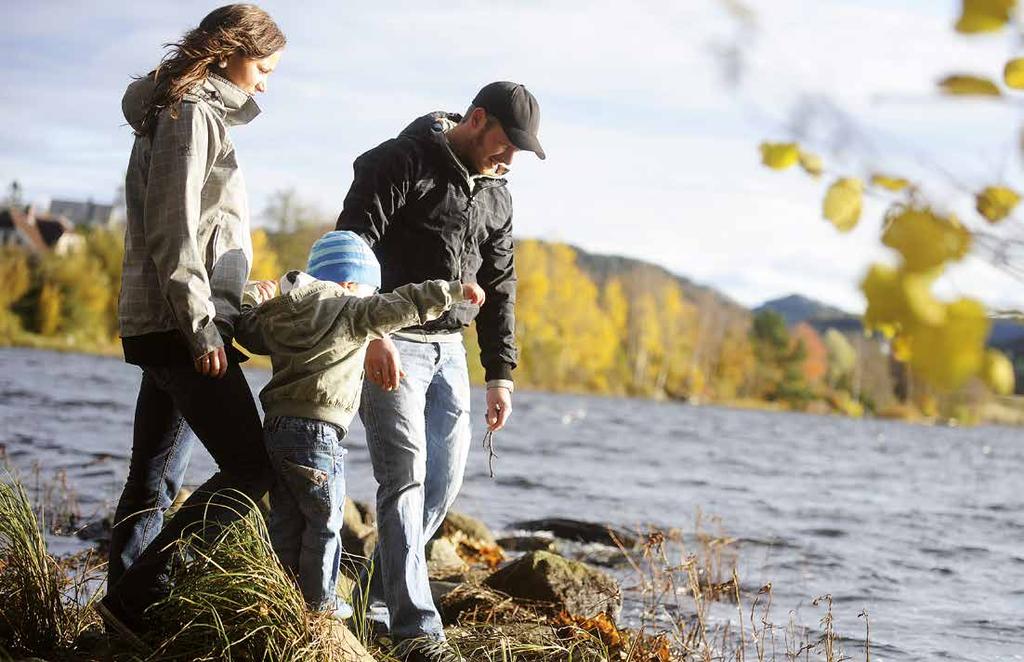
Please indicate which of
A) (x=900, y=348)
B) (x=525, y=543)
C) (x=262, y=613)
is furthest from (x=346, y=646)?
(x=525, y=543)

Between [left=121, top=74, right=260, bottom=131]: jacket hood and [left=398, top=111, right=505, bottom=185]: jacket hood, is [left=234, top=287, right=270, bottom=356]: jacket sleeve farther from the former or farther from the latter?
[left=398, top=111, right=505, bottom=185]: jacket hood

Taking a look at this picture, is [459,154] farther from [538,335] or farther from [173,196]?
[538,335]

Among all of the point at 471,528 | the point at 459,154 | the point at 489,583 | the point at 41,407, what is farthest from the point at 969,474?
the point at 459,154

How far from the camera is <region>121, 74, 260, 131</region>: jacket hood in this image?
3297mm

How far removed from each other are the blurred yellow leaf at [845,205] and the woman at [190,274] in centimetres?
218

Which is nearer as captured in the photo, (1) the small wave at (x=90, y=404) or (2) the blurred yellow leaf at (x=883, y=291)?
(2) the blurred yellow leaf at (x=883, y=291)

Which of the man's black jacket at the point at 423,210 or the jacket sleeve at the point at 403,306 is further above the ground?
the man's black jacket at the point at 423,210

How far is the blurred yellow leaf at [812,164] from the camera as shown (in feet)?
4.51

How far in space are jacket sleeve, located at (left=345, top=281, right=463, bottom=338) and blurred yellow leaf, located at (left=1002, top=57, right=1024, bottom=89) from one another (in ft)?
7.28

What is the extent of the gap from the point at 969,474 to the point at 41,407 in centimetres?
2172

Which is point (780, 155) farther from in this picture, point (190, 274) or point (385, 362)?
point (385, 362)

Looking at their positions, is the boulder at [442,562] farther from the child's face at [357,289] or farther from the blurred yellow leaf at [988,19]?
the blurred yellow leaf at [988,19]

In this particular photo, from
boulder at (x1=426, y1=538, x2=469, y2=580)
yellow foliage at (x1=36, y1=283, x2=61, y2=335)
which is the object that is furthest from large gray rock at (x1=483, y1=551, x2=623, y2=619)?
yellow foliage at (x1=36, y1=283, x2=61, y2=335)

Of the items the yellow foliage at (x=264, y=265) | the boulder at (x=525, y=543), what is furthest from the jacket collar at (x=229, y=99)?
the yellow foliage at (x=264, y=265)
